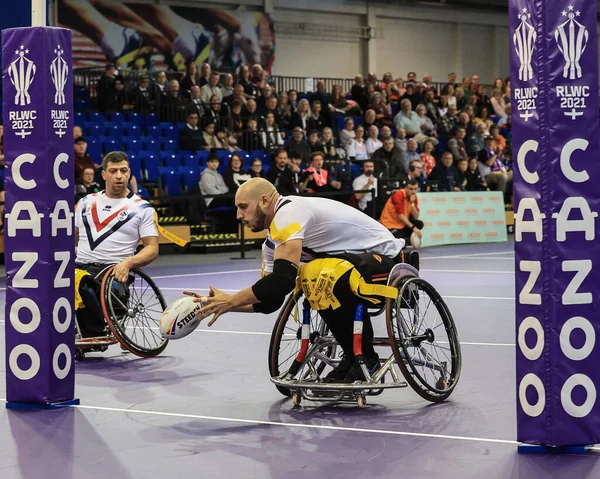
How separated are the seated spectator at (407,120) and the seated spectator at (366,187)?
19.0 ft

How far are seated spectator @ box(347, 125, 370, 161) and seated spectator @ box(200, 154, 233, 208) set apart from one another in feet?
15.0

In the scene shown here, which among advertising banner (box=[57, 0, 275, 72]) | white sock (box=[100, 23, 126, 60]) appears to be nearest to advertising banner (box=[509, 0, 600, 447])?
advertising banner (box=[57, 0, 275, 72])

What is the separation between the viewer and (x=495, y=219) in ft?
74.9

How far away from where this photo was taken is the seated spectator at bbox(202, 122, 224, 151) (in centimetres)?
2244

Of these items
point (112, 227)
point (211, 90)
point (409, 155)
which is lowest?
point (112, 227)

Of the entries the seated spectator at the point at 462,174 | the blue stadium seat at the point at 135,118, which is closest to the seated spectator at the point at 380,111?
the seated spectator at the point at 462,174

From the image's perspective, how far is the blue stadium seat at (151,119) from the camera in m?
23.1

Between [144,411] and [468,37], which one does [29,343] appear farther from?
[468,37]

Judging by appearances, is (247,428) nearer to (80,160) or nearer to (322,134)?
(80,160)

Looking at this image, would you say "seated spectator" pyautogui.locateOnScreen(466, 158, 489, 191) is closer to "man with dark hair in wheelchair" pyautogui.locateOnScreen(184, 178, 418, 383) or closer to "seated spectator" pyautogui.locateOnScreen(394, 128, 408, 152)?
"seated spectator" pyautogui.locateOnScreen(394, 128, 408, 152)

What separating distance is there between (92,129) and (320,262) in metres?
15.6

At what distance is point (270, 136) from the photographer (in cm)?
2373

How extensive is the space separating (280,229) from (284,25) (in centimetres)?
2618

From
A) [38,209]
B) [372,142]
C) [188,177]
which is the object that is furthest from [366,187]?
[38,209]
